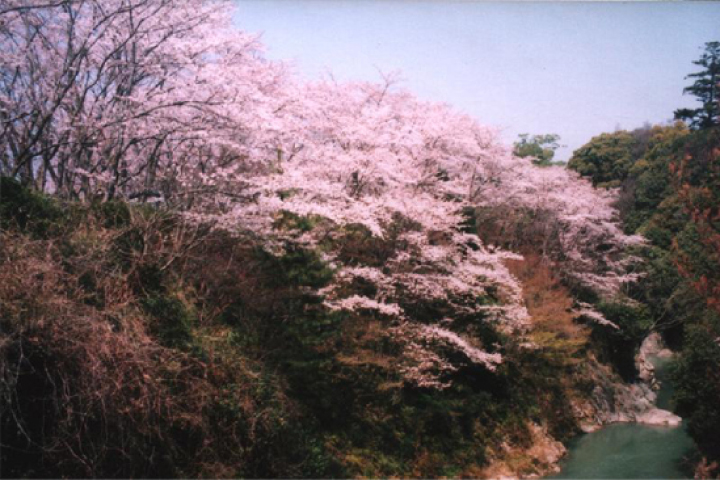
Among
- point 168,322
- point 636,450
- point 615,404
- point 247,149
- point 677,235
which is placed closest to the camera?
point 168,322

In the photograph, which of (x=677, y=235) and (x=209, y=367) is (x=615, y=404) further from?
(x=209, y=367)

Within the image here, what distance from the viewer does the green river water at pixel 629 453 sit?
1316 cm

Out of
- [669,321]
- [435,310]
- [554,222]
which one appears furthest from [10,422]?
[669,321]

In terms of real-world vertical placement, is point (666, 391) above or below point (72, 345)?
below

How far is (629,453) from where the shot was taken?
1491 cm

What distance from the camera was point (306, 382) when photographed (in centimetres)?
923

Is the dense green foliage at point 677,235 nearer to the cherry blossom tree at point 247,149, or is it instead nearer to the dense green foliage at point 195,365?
the cherry blossom tree at point 247,149

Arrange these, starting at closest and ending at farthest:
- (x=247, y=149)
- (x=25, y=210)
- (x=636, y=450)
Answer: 1. (x=25, y=210)
2. (x=247, y=149)
3. (x=636, y=450)

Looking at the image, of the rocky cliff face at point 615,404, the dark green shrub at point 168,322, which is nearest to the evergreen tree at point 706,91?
the rocky cliff face at point 615,404

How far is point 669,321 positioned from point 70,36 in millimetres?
24687

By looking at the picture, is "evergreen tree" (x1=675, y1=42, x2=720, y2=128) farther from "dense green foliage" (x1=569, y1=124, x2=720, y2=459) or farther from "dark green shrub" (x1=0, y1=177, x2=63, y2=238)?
"dark green shrub" (x1=0, y1=177, x2=63, y2=238)

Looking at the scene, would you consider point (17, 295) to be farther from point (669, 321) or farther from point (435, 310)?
point (669, 321)

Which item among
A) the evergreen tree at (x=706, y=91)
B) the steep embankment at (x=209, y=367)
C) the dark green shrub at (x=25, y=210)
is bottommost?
the steep embankment at (x=209, y=367)

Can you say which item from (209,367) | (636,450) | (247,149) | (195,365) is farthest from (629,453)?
(247,149)
